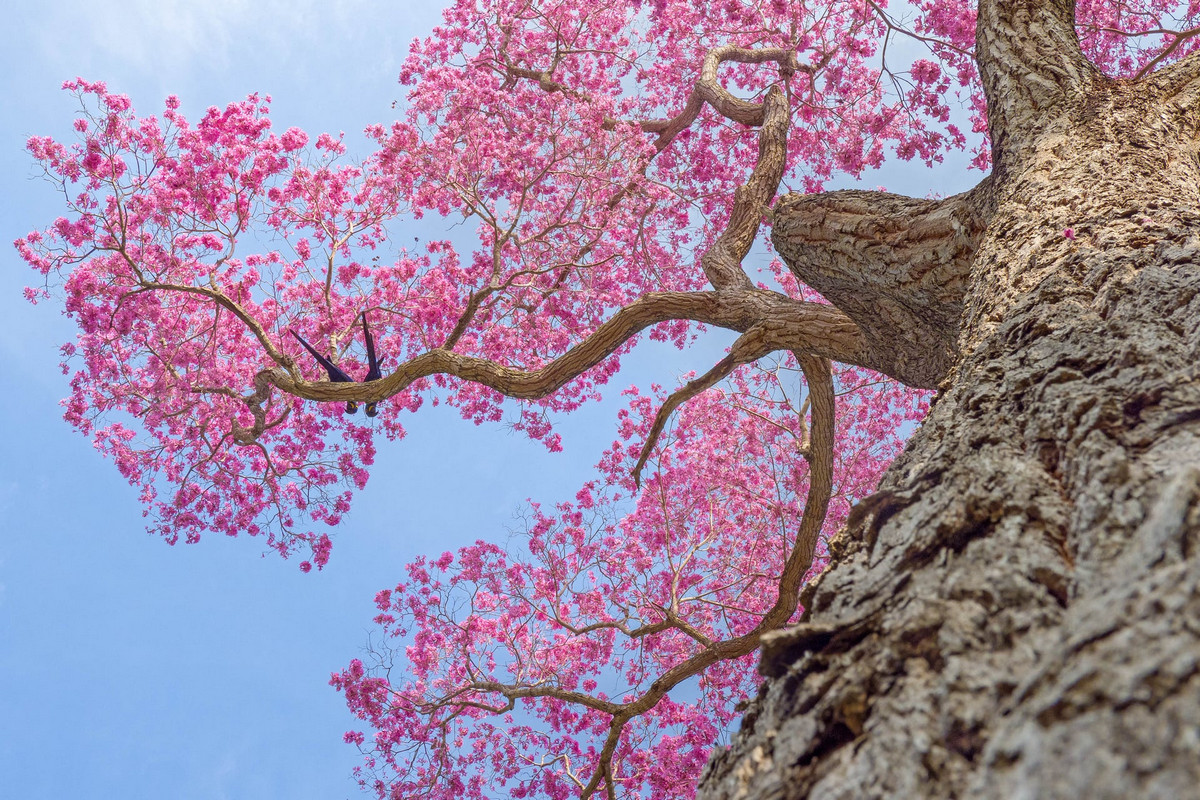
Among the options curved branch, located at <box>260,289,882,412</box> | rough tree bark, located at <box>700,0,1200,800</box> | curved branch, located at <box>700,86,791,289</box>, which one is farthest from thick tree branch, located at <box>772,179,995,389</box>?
curved branch, located at <box>700,86,791,289</box>

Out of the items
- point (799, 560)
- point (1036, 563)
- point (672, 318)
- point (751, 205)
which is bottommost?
point (1036, 563)

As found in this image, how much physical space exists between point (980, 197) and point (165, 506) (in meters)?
10.2

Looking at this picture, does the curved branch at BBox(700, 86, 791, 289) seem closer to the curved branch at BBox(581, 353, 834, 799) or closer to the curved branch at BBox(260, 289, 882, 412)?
the curved branch at BBox(260, 289, 882, 412)

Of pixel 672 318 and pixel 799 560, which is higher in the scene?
pixel 672 318

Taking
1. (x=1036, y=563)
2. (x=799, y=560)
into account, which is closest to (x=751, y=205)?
(x=799, y=560)

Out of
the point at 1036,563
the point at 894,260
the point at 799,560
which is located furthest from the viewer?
the point at 799,560

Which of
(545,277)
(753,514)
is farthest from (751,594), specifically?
(545,277)

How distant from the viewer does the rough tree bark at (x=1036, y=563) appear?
0.69 meters

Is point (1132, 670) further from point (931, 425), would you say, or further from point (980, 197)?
point (980, 197)

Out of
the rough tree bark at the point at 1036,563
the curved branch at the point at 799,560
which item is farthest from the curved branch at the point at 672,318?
the rough tree bark at the point at 1036,563

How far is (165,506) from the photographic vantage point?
9336mm

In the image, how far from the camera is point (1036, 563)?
102 centimetres

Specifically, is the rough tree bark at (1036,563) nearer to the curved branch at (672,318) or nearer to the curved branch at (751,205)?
the curved branch at (672,318)

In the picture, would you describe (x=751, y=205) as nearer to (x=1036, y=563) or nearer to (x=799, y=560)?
(x=799, y=560)
